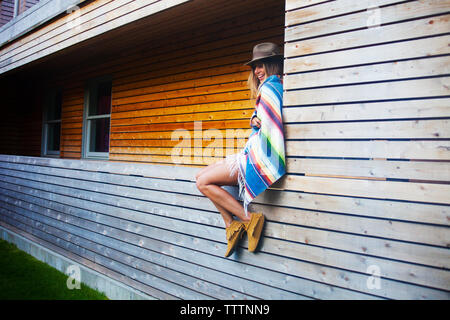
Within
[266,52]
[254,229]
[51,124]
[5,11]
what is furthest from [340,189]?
[5,11]

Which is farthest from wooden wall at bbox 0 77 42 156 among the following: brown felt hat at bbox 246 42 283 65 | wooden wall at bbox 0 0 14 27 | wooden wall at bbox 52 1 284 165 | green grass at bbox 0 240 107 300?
brown felt hat at bbox 246 42 283 65

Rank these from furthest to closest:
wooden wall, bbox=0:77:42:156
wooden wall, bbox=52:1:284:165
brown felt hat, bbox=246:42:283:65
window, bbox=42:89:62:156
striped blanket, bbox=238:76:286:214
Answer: wooden wall, bbox=0:77:42:156
window, bbox=42:89:62:156
wooden wall, bbox=52:1:284:165
brown felt hat, bbox=246:42:283:65
striped blanket, bbox=238:76:286:214

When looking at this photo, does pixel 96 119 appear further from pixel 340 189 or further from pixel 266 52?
pixel 340 189

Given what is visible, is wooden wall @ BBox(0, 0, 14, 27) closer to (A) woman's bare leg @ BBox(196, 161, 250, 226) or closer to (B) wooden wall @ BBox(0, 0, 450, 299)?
(B) wooden wall @ BBox(0, 0, 450, 299)

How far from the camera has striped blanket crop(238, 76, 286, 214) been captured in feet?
7.38

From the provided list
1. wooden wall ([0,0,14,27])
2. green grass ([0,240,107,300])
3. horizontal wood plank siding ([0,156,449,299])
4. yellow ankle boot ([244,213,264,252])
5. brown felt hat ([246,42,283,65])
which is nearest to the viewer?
horizontal wood plank siding ([0,156,449,299])

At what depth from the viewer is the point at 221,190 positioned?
2479 mm

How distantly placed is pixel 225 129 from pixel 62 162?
2.39 metres

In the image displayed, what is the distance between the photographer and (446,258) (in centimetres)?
173

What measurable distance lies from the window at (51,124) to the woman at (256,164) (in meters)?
6.76

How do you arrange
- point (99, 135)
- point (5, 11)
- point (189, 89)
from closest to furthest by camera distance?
point (189, 89)
point (99, 135)
point (5, 11)

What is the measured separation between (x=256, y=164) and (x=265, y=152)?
0.33ft

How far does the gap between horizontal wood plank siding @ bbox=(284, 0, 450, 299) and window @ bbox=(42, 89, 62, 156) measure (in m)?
7.18

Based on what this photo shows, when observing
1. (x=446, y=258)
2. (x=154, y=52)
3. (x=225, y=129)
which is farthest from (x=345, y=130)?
(x=154, y=52)
